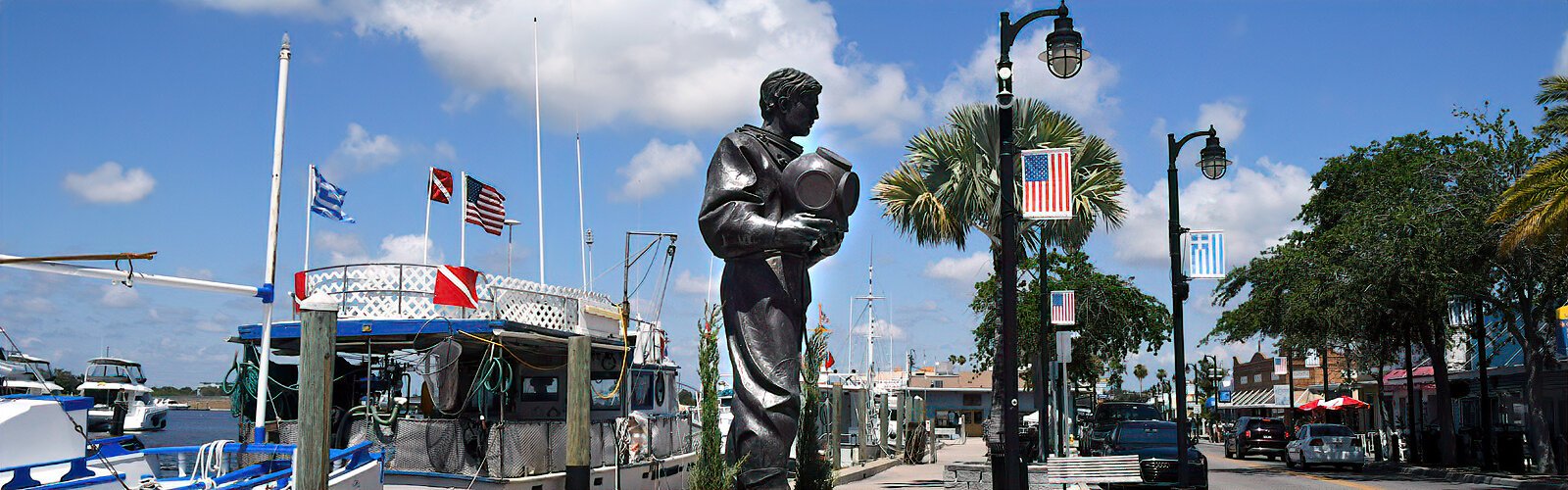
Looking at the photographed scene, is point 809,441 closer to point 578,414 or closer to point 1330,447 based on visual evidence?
point 578,414

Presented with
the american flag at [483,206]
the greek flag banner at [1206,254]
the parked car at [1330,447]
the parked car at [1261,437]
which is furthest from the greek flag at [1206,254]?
the parked car at [1261,437]

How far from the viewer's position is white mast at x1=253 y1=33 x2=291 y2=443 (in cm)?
1508

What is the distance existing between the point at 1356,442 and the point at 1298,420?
1665 inches

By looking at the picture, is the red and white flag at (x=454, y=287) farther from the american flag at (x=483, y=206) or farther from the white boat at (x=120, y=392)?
the white boat at (x=120, y=392)

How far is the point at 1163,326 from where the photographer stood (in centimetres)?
4000

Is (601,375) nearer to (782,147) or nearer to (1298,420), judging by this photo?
(782,147)

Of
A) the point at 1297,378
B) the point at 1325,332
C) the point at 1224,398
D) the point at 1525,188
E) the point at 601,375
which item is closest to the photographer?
the point at 1525,188

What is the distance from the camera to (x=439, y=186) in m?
21.1

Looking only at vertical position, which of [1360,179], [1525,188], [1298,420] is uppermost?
[1360,179]

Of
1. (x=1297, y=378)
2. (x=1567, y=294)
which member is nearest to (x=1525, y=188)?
(x=1567, y=294)

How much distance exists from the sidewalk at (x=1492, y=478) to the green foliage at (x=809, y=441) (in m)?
17.7

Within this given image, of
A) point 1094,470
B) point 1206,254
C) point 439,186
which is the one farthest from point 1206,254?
point 439,186

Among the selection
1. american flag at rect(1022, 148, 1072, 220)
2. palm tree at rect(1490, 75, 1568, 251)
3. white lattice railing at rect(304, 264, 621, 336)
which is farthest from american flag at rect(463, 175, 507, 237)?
palm tree at rect(1490, 75, 1568, 251)

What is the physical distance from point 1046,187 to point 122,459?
38.1 feet
